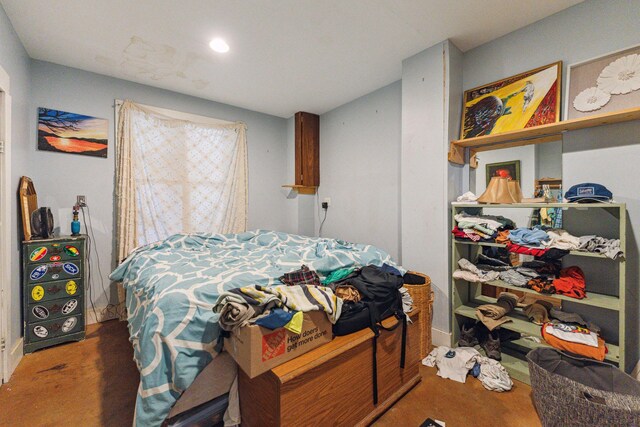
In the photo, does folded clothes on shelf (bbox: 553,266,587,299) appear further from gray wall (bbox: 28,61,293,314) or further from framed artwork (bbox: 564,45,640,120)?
gray wall (bbox: 28,61,293,314)

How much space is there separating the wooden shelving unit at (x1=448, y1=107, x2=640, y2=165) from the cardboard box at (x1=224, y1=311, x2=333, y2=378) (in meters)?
1.71

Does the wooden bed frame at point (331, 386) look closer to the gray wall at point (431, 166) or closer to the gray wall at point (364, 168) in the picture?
the gray wall at point (431, 166)

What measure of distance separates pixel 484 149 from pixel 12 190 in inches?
146

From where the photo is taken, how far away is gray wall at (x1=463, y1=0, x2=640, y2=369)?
5.34 feet

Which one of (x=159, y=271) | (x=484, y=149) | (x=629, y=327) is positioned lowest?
(x=629, y=327)

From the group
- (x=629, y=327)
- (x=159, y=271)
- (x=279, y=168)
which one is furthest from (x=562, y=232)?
(x=279, y=168)

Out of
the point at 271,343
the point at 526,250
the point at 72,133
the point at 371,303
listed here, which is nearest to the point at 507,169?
the point at 526,250

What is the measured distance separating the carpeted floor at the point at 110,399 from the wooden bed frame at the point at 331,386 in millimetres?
172

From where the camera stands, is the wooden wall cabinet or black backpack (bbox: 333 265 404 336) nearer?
black backpack (bbox: 333 265 404 336)

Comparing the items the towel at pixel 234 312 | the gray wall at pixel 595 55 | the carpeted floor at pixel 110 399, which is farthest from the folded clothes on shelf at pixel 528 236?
the towel at pixel 234 312

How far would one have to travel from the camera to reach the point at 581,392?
1.21 m

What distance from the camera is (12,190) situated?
2.02 m

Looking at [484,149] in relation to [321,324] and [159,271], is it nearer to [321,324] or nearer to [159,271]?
[321,324]

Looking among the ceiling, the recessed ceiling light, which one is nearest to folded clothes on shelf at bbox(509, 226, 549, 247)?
the ceiling
